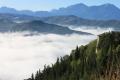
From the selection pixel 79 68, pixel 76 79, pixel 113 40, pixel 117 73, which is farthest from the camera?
pixel 113 40

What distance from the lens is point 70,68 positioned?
197250 millimetres

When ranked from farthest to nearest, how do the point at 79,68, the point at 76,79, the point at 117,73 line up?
1. the point at 79,68
2. the point at 76,79
3. the point at 117,73

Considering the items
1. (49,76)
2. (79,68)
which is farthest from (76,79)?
(49,76)

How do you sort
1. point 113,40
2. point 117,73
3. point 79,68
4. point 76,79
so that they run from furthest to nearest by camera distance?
1. point 113,40
2. point 79,68
3. point 76,79
4. point 117,73

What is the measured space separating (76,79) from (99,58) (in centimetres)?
1849

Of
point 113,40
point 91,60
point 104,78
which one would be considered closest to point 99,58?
point 91,60

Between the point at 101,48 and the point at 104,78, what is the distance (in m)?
179

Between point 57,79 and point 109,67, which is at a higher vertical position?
point 109,67

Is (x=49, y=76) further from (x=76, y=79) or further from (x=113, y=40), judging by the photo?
(x=113, y=40)

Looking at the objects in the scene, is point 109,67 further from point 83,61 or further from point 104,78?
point 83,61

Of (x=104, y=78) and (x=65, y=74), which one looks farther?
(x=65, y=74)

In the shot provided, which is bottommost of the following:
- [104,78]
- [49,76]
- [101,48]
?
[49,76]

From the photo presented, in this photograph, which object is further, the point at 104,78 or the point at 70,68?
the point at 70,68

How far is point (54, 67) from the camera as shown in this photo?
653 ft
